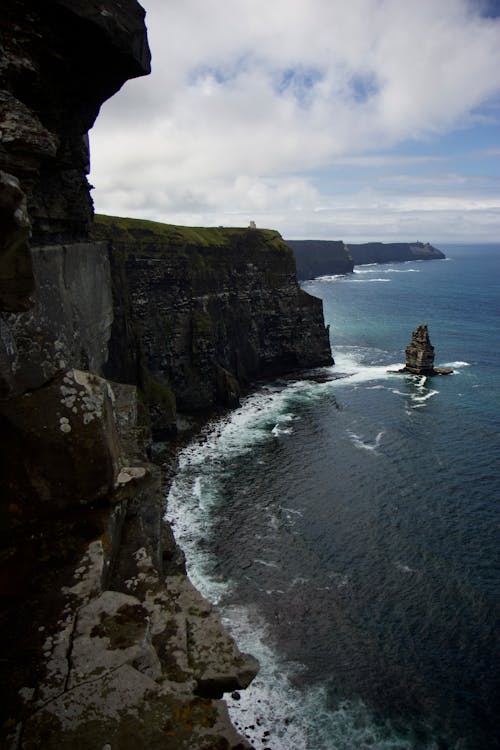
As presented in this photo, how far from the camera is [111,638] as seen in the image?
6.50 meters

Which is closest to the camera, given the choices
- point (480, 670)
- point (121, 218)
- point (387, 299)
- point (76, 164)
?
point (76, 164)

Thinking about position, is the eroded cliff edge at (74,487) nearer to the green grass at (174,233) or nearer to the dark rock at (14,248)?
the dark rock at (14,248)

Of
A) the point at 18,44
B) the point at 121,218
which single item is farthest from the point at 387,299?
the point at 18,44

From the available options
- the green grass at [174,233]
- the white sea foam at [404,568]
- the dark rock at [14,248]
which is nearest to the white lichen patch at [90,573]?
the dark rock at [14,248]

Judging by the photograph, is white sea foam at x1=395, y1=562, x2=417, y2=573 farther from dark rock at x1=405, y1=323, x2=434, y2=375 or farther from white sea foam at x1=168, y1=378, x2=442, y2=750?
dark rock at x1=405, y1=323, x2=434, y2=375

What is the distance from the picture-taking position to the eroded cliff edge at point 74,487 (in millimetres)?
5727

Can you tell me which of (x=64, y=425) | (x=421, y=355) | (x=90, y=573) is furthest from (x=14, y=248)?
(x=421, y=355)

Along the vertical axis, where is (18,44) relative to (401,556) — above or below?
above

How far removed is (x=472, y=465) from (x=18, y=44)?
4887 cm

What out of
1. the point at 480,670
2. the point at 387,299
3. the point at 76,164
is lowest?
the point at 480,670

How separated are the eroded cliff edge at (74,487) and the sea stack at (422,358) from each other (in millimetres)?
73114

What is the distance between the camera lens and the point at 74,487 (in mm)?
8086

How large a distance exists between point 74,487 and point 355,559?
104 ft

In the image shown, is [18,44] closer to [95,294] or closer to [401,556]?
[95,294]
